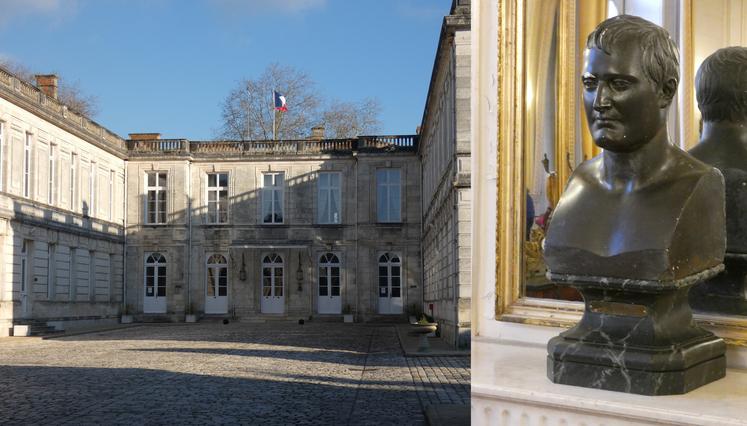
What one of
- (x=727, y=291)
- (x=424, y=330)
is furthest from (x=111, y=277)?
(x=727, y=291)

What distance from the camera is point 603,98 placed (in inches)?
105

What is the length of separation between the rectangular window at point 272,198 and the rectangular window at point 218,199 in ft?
5.44

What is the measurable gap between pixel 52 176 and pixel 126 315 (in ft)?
25.3

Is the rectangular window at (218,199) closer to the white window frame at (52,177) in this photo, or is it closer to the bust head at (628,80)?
the white window frame at (52,177)

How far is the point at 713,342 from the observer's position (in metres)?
2.78

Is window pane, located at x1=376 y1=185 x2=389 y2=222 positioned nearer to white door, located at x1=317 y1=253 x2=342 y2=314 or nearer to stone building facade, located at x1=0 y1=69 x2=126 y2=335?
white door, located at x1=317 y1=253 x2=342 y2=314

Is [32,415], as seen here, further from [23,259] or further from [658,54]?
[23,259]

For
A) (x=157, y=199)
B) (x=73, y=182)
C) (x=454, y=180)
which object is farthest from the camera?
(x=157, y=199)

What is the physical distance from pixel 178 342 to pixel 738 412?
18.4 metres

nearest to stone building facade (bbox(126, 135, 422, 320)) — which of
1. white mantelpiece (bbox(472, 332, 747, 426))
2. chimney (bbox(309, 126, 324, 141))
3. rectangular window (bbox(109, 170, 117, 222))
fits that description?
rectangular window (bbox(109, 170, 117, 222))

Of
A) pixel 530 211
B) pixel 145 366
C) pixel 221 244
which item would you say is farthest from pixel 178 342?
pixel 530 211

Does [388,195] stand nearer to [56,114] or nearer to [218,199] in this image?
[218,199]

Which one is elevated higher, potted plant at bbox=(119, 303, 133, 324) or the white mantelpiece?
the white mantelpiece

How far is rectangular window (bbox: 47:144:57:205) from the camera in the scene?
27.1 metres
